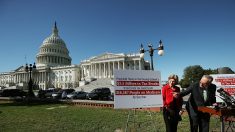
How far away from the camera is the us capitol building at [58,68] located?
422ft

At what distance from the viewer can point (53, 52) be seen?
157625 millimetres

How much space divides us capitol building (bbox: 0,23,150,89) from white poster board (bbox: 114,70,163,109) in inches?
4434

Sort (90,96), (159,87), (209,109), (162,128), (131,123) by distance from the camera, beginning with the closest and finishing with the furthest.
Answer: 1. (209,109)
2. (159,87)
3. (162,128)
4. (131,123)
5. (90,96)

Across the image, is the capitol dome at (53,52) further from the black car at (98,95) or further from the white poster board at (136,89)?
the white poster board at (136,89)

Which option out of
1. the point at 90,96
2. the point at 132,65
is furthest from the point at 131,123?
the point at 132,65

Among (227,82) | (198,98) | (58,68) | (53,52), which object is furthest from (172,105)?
(53,52)

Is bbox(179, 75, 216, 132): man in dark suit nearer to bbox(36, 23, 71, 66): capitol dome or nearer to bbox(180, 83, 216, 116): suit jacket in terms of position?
bbox(180, 83, 216, 116): suit jacket

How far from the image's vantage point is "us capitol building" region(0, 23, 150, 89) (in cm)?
12875

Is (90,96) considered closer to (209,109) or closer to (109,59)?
(209,109)

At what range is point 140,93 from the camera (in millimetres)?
9672

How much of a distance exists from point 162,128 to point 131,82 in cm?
313

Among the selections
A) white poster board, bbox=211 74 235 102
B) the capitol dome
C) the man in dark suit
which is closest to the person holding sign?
the man in dark suit

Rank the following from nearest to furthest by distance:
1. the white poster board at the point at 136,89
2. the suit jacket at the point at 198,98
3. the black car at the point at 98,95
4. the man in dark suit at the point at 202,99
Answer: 1. the man in dark suit at the point at 202,99
2. the suit jacket at the point at 198,98
3. the white poster board at the point at 136,89
4. the black car at the point at 98,95

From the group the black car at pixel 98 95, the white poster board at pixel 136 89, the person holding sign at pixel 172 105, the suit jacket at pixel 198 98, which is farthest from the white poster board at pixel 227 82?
the black car at pixel 98 95
